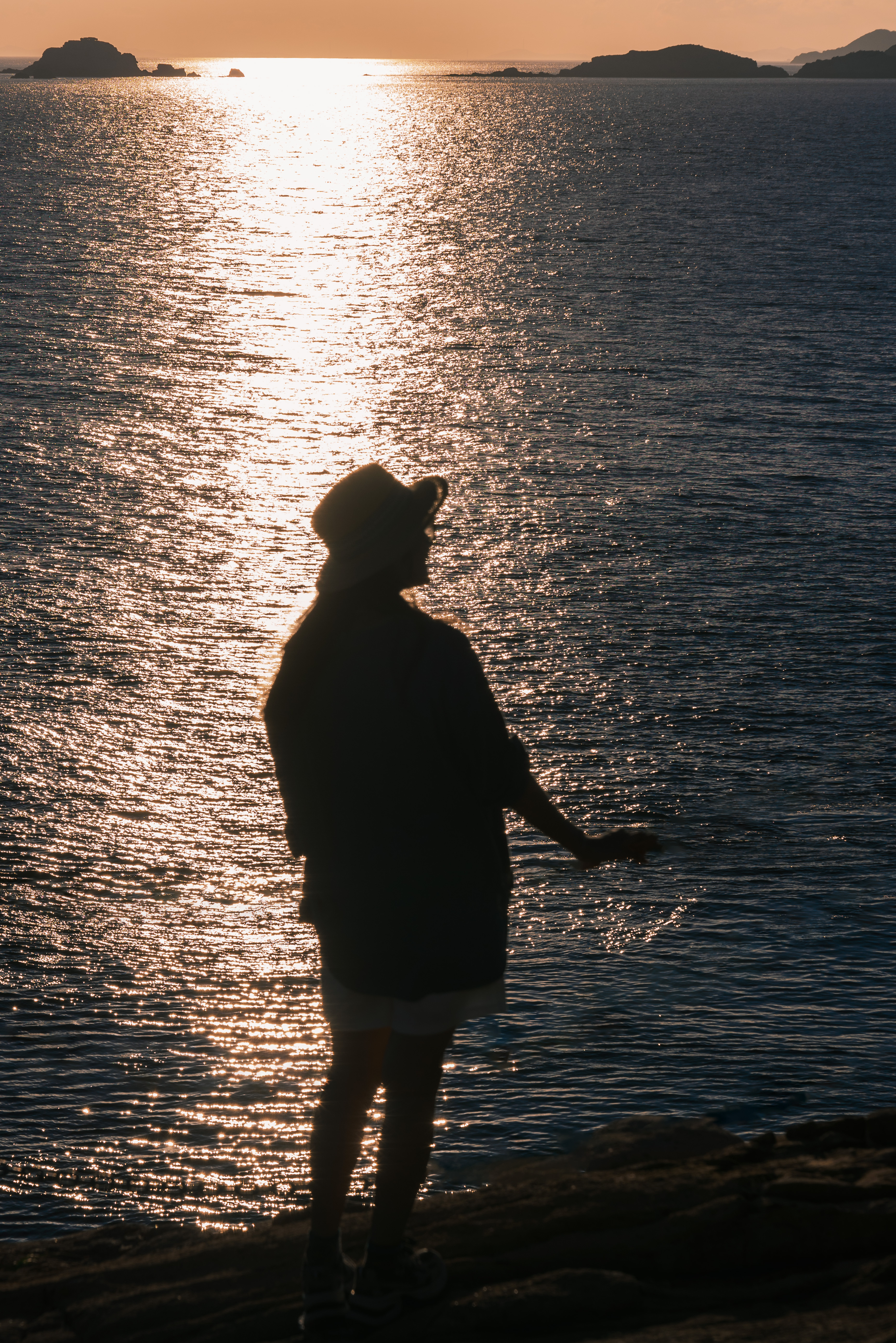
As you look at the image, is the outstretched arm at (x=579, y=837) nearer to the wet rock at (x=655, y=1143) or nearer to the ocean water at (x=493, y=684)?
the ocean water at (x=493, y=684)

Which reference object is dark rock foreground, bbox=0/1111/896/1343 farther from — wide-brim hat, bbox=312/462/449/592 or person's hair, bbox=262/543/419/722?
wide-brim hat, bbox=312/462/449/592

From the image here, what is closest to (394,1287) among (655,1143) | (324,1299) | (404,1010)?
(324,1299)

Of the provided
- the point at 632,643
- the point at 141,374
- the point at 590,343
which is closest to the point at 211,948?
the point at 632,643

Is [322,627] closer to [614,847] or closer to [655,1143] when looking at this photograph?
[614,847]

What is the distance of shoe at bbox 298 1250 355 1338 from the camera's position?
3.14 meters

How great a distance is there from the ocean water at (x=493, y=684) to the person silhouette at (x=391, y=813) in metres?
0.30

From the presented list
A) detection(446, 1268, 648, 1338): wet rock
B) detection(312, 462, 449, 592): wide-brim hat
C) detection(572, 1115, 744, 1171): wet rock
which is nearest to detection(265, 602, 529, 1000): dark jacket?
detection(312, 462, 449, 592): wide-brim hat

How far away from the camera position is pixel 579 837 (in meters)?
3.08

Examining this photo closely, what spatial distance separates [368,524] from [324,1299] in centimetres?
177

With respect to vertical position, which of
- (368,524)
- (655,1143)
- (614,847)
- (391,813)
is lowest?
(655,1143)

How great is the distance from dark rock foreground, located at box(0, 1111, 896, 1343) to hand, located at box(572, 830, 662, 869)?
105 centimetres

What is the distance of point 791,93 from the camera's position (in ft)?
527

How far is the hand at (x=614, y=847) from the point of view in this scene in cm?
311

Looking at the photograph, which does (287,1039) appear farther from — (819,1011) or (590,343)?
(590,343)
